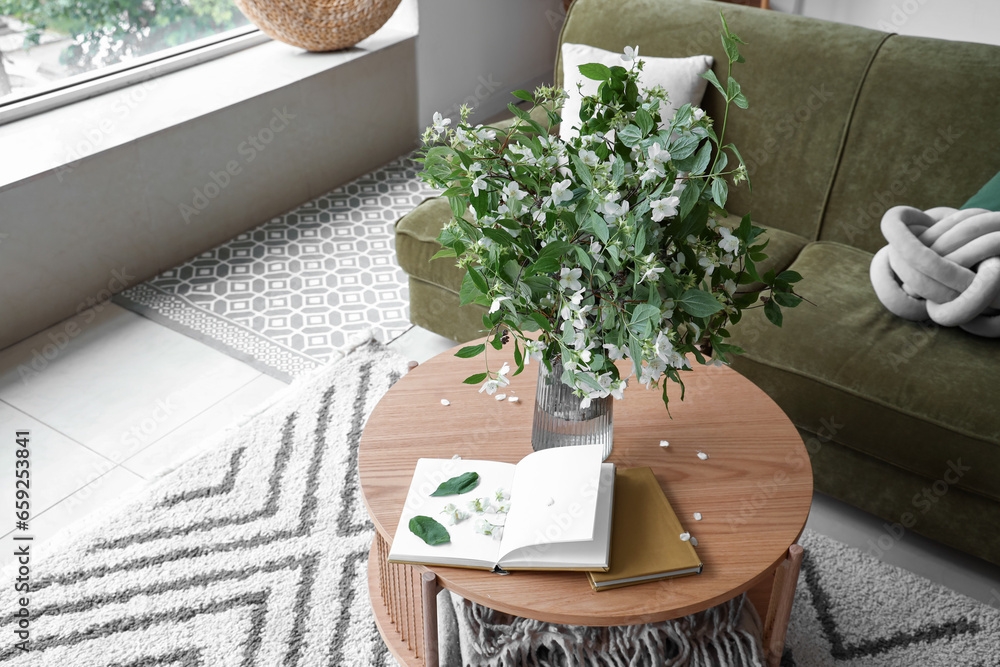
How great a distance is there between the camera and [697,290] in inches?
42.8

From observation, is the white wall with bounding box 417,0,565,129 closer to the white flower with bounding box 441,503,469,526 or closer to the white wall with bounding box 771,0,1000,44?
the white wall with bounding box 771,0,1000,44

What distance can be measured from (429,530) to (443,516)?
0.04 m

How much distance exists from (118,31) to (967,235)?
2.79m

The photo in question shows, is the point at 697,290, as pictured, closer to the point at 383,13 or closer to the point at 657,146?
the point at 657,146

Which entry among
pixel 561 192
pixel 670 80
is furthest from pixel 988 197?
pixel 561 192

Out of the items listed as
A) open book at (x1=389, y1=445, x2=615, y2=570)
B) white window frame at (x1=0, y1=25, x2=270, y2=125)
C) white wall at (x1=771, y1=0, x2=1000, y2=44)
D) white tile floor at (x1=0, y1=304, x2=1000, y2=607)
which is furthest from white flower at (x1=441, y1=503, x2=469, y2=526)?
white wall at (x1=771, y1=0, x2=1000, y2=44)

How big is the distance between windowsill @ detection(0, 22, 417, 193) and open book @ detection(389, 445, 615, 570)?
1.73m

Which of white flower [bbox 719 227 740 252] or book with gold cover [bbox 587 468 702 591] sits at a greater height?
white flower [bbox 719 227 740 252]

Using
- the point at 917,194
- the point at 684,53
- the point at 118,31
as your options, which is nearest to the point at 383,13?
the point at 118,31

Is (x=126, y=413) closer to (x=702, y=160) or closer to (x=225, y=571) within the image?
(x=225, y=571)

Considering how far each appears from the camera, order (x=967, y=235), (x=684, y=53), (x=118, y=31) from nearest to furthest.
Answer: (x=967, y=235) → (x=684, y=53) → (x=118, y=31)

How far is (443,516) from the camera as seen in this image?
1219mm

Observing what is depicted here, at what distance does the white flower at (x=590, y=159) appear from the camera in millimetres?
1063

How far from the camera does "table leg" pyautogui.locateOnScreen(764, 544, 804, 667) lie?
3.97ft
